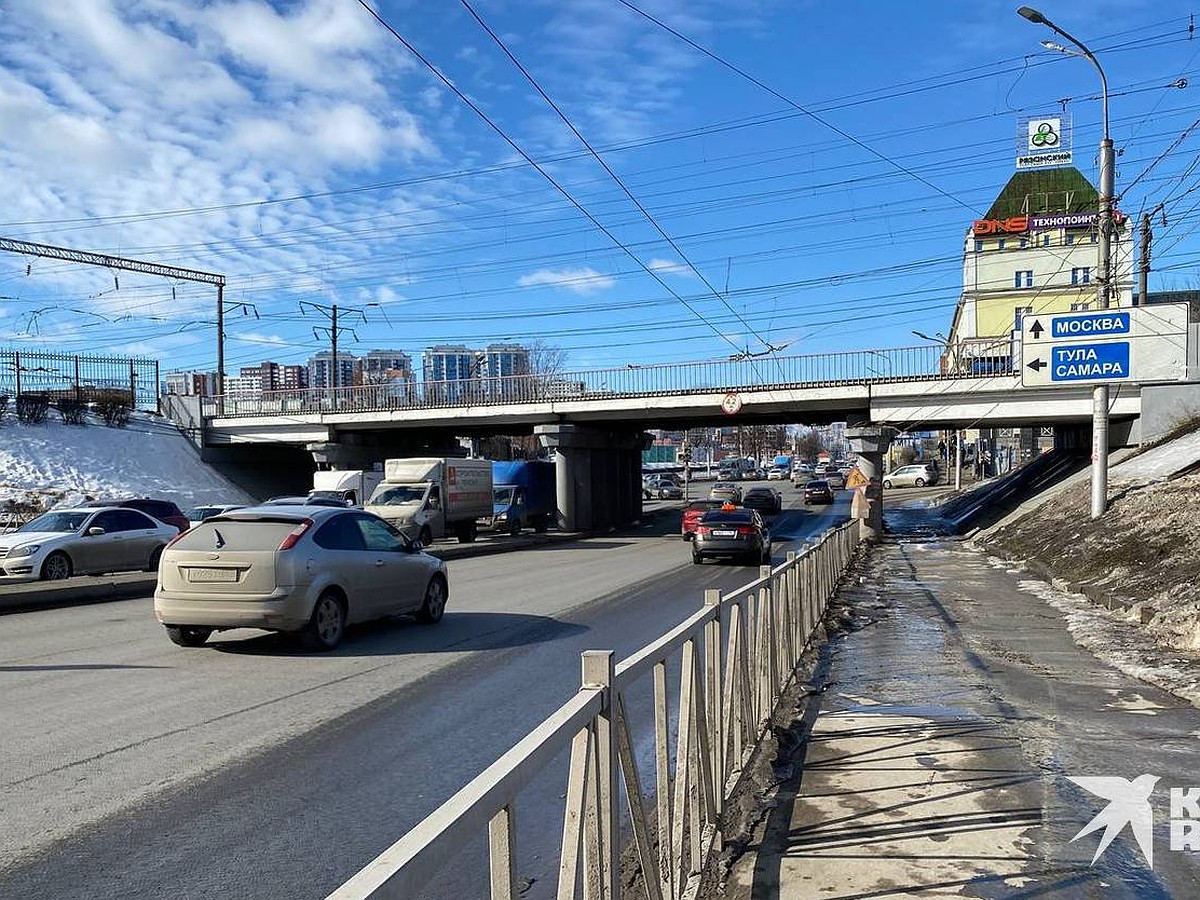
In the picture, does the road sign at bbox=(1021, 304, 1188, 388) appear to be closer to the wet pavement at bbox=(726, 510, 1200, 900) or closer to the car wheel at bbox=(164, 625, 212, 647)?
the wet pavement at bbox=(726, 510, 1200, 900)

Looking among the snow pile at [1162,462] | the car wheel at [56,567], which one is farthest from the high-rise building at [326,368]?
the snow pile at [1162,462]

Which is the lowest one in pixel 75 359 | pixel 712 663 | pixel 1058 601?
pixel 1058 601

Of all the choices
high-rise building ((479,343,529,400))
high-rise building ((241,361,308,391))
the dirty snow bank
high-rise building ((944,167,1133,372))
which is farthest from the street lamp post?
high-rise building ((241,361,308,391))

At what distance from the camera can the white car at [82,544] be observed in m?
17.9

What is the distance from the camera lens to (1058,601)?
14.9 meters

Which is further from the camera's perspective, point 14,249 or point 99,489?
point 99,489

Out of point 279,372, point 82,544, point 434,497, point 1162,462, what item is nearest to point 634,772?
point 82,544

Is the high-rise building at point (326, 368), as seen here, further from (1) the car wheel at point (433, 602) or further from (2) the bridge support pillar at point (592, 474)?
(1) the car wheel at point (433, 602)

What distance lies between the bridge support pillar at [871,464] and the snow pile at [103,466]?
29581 millimetres

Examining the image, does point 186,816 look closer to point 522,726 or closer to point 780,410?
point 522,726

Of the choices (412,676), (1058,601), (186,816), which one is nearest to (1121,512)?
(1058,601)

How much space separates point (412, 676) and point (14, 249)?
3831cm

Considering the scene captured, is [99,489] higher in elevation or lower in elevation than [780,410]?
lower

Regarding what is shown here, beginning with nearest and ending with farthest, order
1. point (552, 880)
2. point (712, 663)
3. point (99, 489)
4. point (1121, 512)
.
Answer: point (552, 880), point (712, 663), point (1121, 512), point (99, 489)
